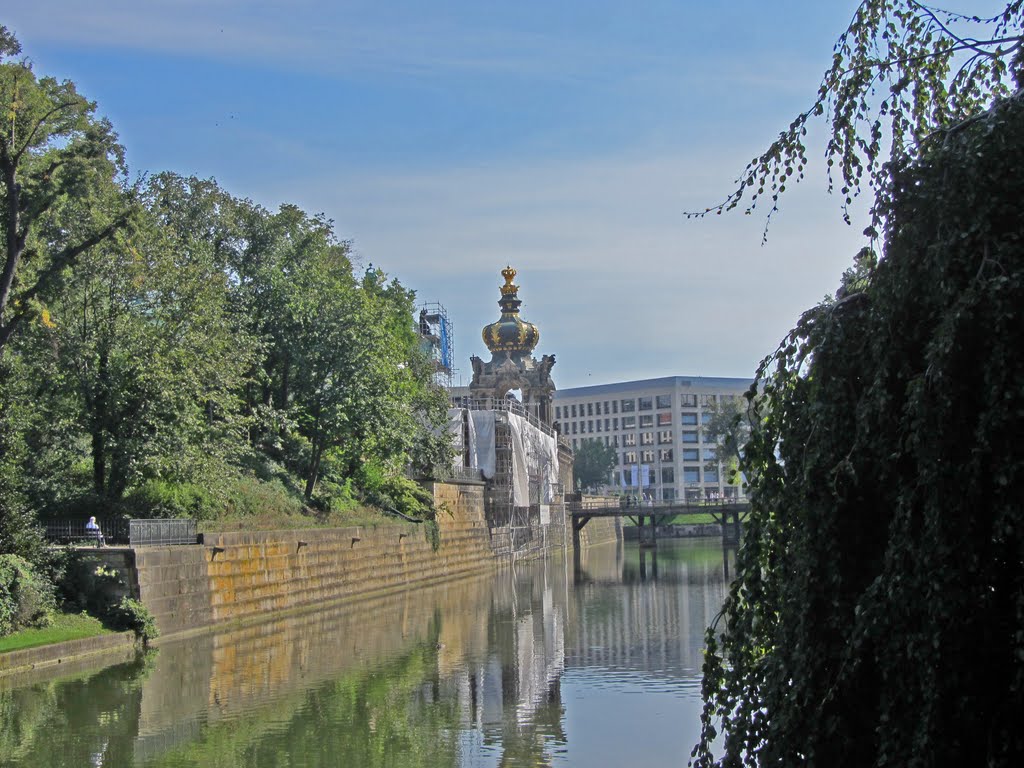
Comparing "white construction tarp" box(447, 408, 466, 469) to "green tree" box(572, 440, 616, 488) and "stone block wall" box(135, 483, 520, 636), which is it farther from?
"green tree" box(572, 440, 616, 488)

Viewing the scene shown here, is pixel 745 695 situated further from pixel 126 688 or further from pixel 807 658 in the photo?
pixel 126 688

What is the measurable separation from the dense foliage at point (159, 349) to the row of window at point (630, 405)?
103176mm

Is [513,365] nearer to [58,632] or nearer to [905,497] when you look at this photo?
[58,632]

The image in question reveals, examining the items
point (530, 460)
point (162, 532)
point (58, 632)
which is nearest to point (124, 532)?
point (162, 532)

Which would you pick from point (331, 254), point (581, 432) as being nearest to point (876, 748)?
point (331, 254)

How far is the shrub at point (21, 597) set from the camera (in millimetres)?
22375

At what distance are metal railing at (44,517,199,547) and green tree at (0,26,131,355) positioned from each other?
15.3ft

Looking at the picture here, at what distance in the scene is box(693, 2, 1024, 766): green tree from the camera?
6000mm

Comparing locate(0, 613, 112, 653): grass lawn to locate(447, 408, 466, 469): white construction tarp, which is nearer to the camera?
locate(0, 613, 112, 653): grass lawn

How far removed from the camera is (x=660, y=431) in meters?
146

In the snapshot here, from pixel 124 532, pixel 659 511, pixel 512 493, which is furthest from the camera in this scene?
pixel 659 511

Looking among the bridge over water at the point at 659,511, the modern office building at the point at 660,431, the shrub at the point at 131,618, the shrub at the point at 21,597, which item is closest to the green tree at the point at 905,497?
the shrub at the point at 21,597

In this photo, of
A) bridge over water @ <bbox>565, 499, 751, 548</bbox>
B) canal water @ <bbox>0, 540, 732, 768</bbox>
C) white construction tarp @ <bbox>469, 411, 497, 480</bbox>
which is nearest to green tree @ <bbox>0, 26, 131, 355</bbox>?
canal water @ <bbox>0, 540, 732, 768</bbox>

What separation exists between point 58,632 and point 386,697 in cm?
756
